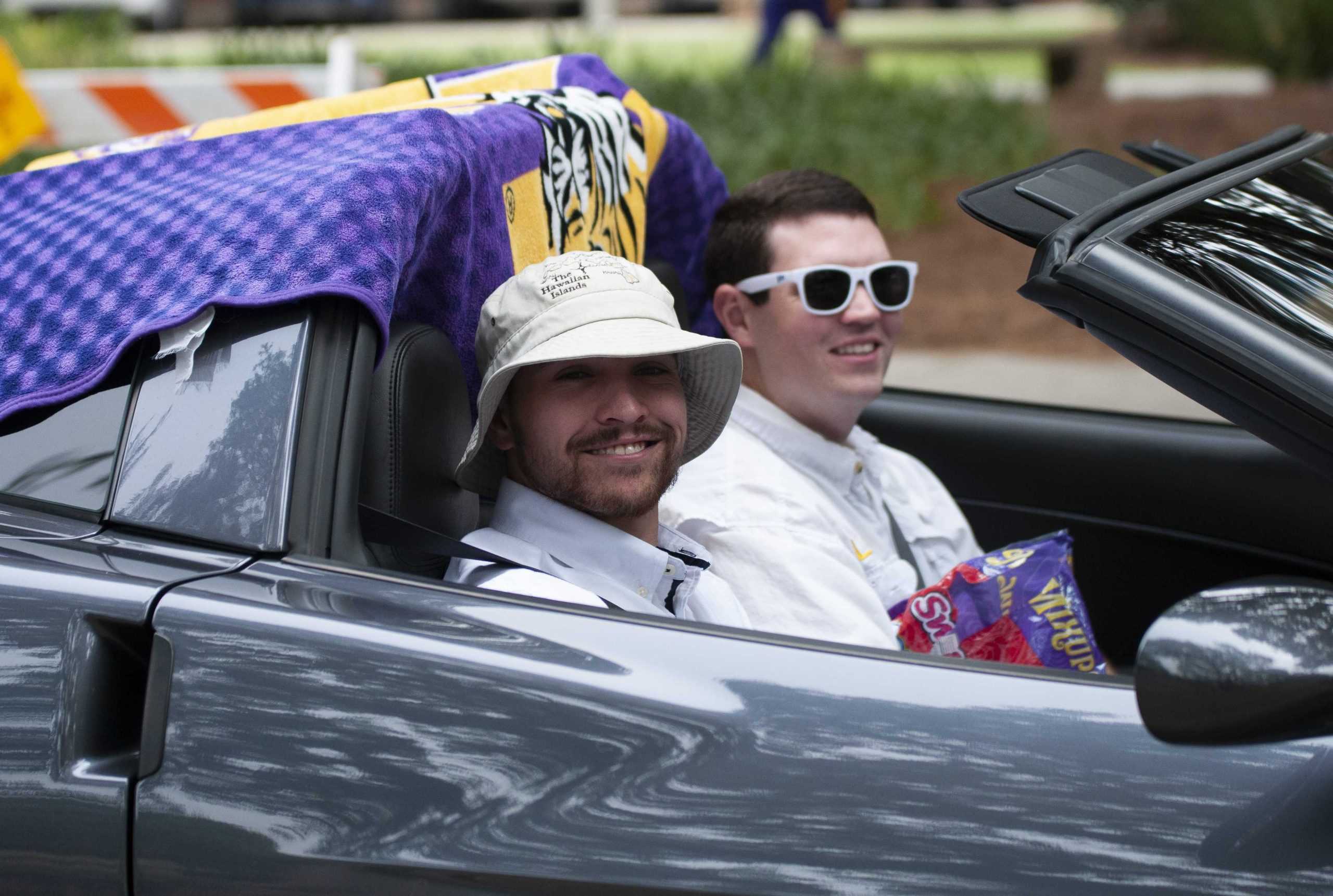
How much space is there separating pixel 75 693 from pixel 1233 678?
3.78 feet

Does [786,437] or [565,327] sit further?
[786,437]

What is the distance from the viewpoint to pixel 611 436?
215cm

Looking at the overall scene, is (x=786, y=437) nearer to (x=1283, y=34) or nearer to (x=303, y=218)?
(x=303, y=218)

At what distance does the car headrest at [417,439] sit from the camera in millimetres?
1886

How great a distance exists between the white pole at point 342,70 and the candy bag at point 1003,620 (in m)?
3.77

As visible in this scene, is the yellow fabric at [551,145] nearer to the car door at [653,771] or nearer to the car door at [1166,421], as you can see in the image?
the car door at [1166,421]

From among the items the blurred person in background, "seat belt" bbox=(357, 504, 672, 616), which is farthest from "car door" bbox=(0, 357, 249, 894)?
the blurred person in background

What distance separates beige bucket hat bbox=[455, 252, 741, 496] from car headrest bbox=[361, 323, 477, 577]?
0.04 m

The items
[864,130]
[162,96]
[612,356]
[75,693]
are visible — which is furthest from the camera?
[864,130]

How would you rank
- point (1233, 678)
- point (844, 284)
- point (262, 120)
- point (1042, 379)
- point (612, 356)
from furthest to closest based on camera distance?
1. point (1042, 379)
2. point (844, 284)
3. point (262, 120)
4. point (612, 356)
5. point (1233, 678)

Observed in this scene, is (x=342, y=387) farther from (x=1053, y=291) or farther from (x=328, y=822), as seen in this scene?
(x=1053, y=291)

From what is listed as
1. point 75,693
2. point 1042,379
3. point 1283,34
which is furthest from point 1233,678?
point 1283,34

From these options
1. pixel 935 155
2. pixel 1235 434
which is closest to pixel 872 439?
pixel 1235 434

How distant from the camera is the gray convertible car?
1.42 metres
